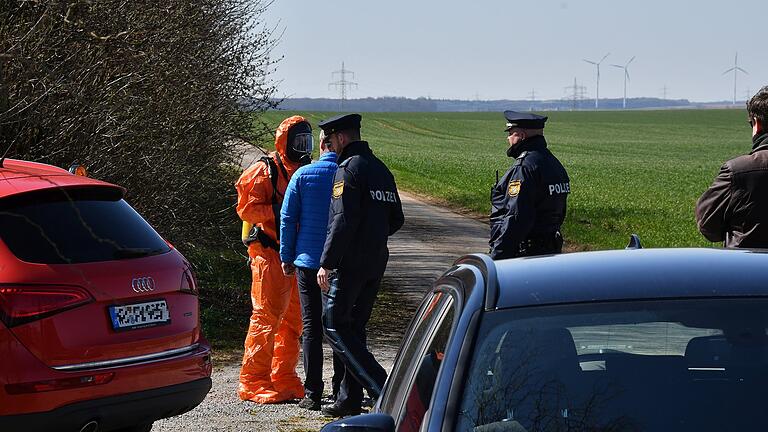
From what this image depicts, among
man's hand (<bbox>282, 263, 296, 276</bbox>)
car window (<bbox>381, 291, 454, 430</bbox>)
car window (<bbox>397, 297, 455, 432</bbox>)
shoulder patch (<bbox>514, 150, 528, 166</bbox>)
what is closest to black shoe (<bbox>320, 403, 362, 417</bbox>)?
man's hand (<bbox>282, 263, 296, 276</bbox>)

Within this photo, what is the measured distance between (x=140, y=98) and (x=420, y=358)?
9219mm

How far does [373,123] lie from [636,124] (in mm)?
31078

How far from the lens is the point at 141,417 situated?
6355 millimetres

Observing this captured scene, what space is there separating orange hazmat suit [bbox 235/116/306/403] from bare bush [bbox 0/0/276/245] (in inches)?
72.9

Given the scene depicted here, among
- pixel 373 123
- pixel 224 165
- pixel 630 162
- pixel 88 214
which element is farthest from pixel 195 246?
pixel 373 123

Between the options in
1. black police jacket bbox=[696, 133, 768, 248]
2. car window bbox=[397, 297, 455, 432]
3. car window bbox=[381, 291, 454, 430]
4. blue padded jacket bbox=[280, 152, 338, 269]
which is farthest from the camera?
blue padded jacket bbox=[280, 152, 338, 269]

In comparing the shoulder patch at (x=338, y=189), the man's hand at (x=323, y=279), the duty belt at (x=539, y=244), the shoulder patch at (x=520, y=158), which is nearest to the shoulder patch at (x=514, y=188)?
the shoulder patch at (x=520, y=158)

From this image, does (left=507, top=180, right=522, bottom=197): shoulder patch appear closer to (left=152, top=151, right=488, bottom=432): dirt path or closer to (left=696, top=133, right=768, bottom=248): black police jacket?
(left=696, top=133, right=768, bottom=248): black police jacket

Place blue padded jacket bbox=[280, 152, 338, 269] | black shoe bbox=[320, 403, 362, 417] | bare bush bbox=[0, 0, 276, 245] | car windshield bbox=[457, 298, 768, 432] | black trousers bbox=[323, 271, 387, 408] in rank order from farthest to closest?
1. bare bush bbox=[0, 0, 276, 245]
2. blue padded jacket bbox=[280, 152, 338, 269]
3. black shoe bbox=[320, 403, 362, 417]
4. black trousers bbox=[323, 271, 387, 408]
5. car windshield bbox=[457, 298, 768, 432]

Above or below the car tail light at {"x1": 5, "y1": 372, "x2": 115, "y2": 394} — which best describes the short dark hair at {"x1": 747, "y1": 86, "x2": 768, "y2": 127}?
above

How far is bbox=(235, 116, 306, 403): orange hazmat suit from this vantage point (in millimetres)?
8859

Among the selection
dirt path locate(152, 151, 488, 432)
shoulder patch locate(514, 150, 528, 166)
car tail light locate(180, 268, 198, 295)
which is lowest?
dirt path locate(152, 151, 488, 432)

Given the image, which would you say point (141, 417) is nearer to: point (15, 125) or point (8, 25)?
point (15, 125)

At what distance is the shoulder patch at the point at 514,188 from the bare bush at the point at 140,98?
348 centimetres
